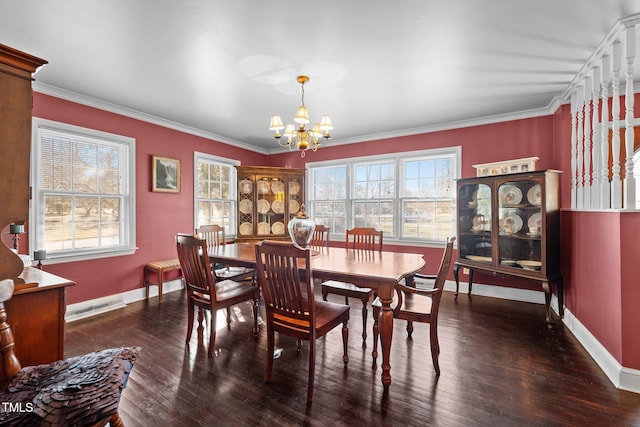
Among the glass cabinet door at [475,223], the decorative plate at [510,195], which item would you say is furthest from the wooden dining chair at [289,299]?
the decorative plate at [510,195]

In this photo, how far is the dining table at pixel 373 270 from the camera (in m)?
2.00

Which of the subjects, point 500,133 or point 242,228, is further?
point 242,228

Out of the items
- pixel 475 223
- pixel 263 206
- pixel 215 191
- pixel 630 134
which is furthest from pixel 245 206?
pixel 630 134

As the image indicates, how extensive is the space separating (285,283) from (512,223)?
3.10 meters

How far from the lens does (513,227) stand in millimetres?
3631

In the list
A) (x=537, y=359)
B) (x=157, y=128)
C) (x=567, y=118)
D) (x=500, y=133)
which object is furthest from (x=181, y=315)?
(x=567, y=118)

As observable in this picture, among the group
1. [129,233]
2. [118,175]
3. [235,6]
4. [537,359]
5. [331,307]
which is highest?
[235,6]

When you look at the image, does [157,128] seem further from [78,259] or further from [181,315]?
[181,315]

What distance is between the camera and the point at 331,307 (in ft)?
7.50

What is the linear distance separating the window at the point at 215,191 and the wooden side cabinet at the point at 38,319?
326 cm

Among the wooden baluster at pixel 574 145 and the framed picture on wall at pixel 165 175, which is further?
the framed picture on wall at pixel 165 175

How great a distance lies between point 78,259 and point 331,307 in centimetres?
308

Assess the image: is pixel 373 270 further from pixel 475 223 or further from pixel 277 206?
pixel 277 206

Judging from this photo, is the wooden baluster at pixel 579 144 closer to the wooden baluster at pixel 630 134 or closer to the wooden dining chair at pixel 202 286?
the wooden baluster at pixel 630 134
